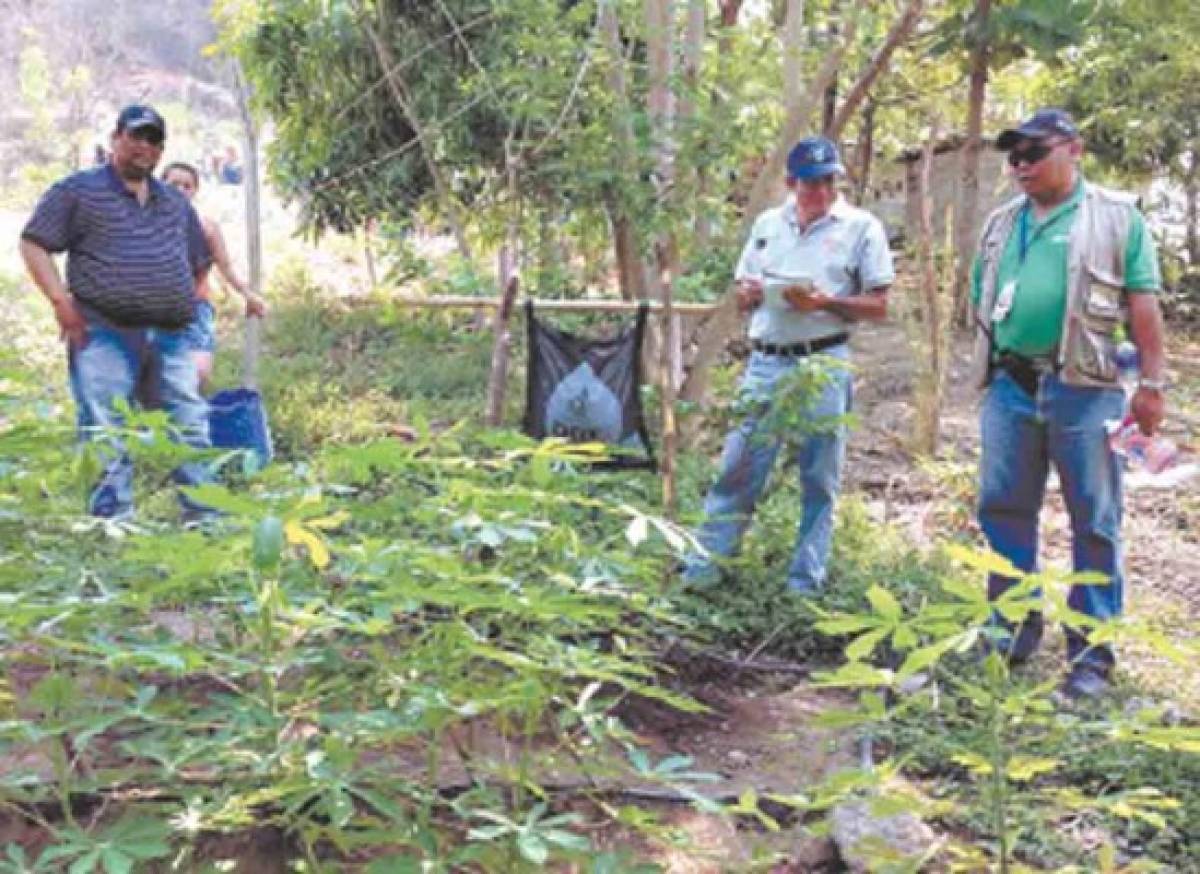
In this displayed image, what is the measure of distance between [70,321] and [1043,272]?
112 inches

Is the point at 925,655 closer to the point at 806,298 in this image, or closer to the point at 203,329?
the point at 806,298

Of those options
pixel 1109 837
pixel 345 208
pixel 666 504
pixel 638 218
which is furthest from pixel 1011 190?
pixel 1109 837

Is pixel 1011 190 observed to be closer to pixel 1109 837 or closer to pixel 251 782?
pixel 1109 837

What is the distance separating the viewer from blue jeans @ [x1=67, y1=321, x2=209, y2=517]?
4.15 meters

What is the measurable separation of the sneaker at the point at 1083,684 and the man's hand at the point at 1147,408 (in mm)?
654

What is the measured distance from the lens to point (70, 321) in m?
4.13

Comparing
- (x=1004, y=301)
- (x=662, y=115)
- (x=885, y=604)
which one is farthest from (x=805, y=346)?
(x=885, y=604)

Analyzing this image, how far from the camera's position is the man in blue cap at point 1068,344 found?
3.52m

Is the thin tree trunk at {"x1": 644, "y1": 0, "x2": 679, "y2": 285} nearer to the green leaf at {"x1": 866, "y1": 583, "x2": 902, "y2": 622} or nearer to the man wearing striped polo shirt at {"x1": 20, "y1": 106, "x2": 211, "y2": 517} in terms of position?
the man wearing striped polo shirt at {"x1": 20, "y1": 106, "x2": 211, "y2": 517}

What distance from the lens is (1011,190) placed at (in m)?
15.9

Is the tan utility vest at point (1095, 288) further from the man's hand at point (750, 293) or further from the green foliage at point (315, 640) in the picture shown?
the green foliage at point (315, 640)

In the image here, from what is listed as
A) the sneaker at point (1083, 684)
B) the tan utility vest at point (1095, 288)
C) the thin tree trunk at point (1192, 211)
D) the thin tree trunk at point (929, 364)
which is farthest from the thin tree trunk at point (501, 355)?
the thin tree trunk at point (1192, 211)

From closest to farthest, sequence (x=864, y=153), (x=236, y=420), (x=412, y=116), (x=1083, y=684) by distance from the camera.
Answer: (x=1083, y=684)
(x=236, y=420)
(x=412, y=116)
(x=864, y=153)

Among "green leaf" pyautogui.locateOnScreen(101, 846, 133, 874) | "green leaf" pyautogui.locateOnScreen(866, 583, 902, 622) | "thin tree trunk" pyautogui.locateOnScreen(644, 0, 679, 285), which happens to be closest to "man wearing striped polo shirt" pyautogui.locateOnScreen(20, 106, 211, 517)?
"thin tree trunk" pyautogui.locateOnScreen(644, 0, 679, 285)
